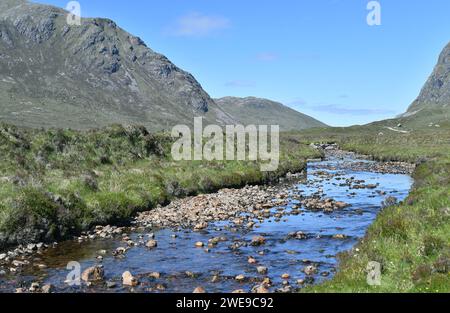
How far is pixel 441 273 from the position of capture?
11.9m

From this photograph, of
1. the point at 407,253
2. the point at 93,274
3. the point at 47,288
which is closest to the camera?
the point at 47,288

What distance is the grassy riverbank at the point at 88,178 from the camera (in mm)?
19453

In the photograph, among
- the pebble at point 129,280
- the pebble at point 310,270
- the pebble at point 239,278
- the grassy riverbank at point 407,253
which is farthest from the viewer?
the pebble at point 310,270

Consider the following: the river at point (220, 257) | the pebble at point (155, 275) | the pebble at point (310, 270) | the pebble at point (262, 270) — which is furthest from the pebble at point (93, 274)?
the pebble at point (310, 270)

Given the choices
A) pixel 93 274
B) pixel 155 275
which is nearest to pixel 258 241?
pixel 155 275

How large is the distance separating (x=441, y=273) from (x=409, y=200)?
10.1 metres

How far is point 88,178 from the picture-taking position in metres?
25.9

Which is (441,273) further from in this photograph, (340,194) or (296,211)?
(340,194)

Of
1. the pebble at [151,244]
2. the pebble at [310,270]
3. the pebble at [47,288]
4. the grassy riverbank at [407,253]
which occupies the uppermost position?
the grassy riverbank at [407,253]

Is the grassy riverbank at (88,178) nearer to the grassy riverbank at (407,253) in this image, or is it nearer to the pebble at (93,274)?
the pebble at (93,274)

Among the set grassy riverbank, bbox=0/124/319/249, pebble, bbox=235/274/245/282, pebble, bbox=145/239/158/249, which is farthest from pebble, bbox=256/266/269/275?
grassy riverbank, bbox=0/124/319/249

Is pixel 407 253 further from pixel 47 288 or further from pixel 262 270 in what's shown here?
pixel 47 288

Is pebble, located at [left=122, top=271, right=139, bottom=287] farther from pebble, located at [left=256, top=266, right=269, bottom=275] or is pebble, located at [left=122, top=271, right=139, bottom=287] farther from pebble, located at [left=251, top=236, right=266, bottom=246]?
pebble, located at [left=251, top=236, right=266, bottom=246]
